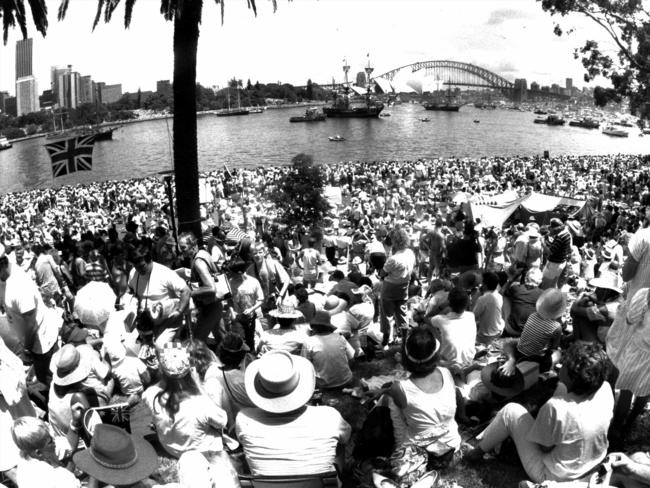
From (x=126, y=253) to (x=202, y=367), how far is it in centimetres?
380

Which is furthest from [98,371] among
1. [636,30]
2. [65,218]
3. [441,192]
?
[65,218]

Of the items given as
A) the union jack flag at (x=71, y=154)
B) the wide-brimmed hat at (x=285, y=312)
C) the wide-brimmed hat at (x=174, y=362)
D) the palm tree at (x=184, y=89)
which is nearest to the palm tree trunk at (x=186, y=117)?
the palm tree at (x=184, y=89)

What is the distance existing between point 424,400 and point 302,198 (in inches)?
813

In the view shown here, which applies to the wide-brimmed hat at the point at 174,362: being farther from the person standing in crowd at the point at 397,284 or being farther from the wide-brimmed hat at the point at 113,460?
the person standing in crowd at the point at 397,284

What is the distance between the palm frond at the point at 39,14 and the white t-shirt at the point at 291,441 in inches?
383

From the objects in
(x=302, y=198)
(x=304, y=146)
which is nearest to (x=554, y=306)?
(x=302, y=198)

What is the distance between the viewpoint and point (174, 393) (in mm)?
3486

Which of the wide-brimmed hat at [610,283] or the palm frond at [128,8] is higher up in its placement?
the palm frond at [128,8]

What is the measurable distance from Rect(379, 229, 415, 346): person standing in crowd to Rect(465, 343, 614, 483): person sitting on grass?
112 inches

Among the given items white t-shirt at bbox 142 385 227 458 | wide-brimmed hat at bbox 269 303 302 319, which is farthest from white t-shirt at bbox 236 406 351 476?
wide-brimmed hat at bbox 269 303 302 319

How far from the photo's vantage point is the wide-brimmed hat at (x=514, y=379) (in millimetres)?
4059

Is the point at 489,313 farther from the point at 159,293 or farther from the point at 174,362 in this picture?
the point at 174,362

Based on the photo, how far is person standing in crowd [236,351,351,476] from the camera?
3127mm

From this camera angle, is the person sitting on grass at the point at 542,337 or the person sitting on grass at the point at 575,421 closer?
the person sitting on grass at the point at 575,421
